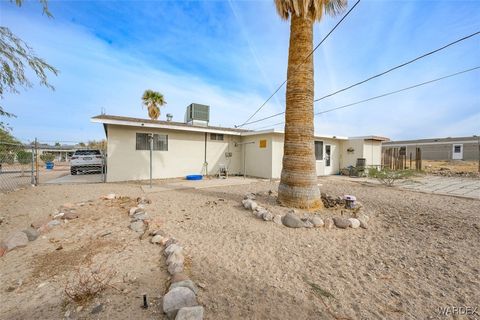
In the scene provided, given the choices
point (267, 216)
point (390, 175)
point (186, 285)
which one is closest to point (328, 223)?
point (267, 216)

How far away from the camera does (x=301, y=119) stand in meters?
5.43

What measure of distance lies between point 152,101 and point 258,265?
1912cm

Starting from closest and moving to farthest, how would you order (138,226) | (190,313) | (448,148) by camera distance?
1. (190,313)
2. (138,226)
3. (448,148)

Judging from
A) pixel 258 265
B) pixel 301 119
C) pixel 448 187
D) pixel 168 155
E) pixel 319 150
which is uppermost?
pixel 301 119

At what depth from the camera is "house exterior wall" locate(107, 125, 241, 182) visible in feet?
33.6


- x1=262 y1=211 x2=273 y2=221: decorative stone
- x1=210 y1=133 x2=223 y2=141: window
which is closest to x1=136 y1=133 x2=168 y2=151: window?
x1=210 y1=133 x2=223 y2=141: window

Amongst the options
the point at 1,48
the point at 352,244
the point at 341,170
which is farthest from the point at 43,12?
the point at 341,170

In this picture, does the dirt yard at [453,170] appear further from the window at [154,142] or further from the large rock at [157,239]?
the large rock at [157,239]

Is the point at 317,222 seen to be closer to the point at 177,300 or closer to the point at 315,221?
the point at 315,221

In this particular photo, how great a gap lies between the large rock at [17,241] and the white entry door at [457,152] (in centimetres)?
3966

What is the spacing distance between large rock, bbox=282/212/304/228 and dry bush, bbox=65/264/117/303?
10.9ft

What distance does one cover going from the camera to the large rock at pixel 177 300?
6.45 ft

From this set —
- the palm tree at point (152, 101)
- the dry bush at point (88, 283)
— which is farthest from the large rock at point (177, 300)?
the palm tree at point (152, 101)

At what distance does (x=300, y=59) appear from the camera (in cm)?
542
